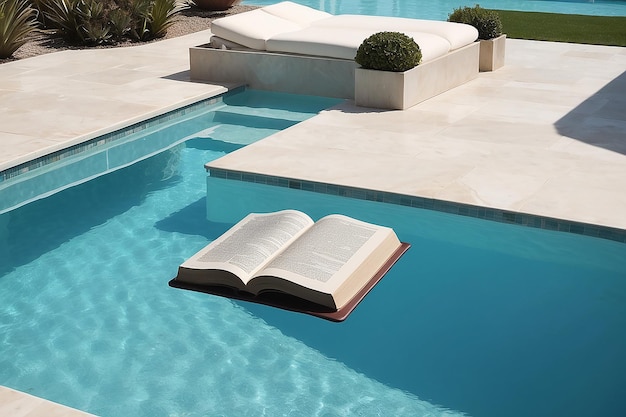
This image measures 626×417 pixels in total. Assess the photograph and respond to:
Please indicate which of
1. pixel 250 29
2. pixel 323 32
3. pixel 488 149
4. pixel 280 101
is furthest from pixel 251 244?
pixel 250 29

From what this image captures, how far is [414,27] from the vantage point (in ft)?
33.0

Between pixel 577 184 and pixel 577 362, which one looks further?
pixel 577 184

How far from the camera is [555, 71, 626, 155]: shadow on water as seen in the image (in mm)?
7730

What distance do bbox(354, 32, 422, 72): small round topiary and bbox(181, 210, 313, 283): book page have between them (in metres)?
4.57

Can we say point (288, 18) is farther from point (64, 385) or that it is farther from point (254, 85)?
point (64, 385)

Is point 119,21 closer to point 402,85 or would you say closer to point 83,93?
point 83,93

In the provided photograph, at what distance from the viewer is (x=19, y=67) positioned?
10.7 meters

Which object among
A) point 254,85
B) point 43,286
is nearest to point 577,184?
point 43,286

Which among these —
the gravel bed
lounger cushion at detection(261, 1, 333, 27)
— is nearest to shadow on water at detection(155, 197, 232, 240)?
lounger cushion at detection(261, 1, 333, 27)

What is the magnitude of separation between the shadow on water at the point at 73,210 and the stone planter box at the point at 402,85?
7.31 ft

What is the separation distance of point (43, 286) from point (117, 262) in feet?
1.64

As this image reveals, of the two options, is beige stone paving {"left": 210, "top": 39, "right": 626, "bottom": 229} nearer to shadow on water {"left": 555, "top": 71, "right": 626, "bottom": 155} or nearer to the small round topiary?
shadow on water {"left": 555, "top": 71, "right": 626, "bottom": 155}

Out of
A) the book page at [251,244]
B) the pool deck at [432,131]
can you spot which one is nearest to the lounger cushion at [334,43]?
the pool deck at [432,131]

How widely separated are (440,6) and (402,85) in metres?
9.56
